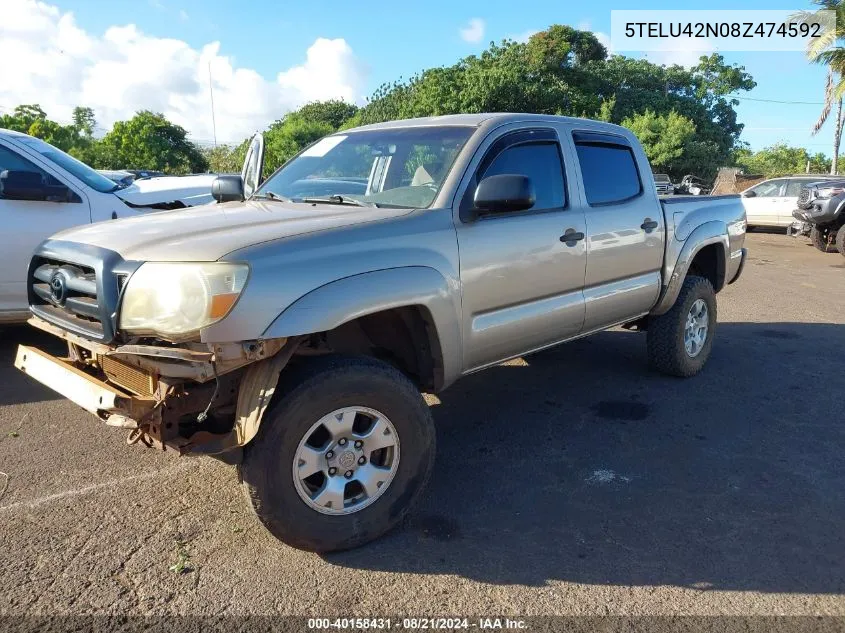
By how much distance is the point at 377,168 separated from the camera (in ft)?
12.3

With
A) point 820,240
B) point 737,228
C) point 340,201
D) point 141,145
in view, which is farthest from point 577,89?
point 340,201

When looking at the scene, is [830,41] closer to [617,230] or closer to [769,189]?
[769,189]

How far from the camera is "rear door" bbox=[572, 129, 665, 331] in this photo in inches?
163

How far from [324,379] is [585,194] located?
7.49 feet

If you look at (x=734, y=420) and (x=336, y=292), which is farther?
(x=734, y=420)

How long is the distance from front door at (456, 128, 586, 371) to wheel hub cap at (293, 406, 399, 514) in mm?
700

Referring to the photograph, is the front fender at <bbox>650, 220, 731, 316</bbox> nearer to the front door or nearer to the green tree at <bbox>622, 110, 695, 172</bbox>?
the front door

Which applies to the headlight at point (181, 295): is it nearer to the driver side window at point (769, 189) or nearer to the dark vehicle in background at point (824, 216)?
the dark vehicle in background at point (824, 216)

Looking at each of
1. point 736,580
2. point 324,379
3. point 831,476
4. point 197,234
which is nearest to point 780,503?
point 831,476

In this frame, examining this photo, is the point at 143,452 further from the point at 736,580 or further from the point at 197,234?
the point at 736,580

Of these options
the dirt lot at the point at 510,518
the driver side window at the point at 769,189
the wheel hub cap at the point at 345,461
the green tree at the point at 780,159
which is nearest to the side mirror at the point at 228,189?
the dirt lot at the point at 510,518

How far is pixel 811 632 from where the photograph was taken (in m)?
2.40

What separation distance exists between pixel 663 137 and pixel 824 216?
15570mm

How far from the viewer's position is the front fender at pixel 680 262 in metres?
4.87
